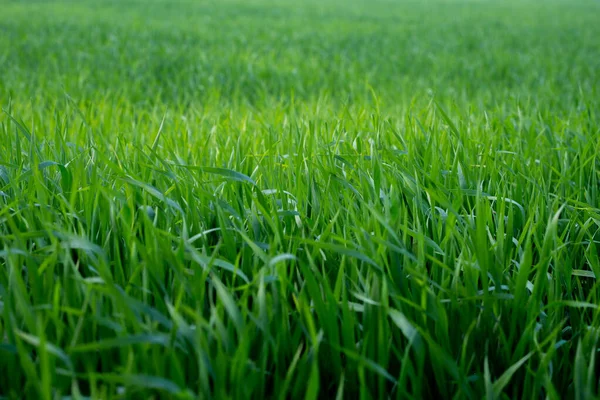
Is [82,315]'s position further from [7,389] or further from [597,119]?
[597,119]

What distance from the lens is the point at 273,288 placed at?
910mm

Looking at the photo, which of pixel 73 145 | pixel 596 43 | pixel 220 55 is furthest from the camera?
pixel 596 43

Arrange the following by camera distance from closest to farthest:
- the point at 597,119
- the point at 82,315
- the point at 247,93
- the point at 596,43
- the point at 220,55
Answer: the point at 82,315 → the point at 597,119 → the point at 247,93 → the point at 220,55 → the point at 596,43

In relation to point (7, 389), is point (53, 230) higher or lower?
higher

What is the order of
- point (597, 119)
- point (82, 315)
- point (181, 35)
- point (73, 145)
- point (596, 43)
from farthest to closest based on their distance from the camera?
point (596, 43) → point (181, 35) → point (597, 119) → point (73, 145) → point (82, 315)

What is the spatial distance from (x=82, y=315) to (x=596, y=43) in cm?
866

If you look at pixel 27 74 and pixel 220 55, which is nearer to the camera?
pixel 27 74

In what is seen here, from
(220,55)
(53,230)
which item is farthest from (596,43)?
(53,230)

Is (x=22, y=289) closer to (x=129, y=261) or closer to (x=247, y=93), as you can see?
(x=129, y=261)

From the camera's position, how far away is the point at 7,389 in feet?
2.65

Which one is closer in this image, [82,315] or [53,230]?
[82,315]

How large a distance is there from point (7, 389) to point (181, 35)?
21.7ft

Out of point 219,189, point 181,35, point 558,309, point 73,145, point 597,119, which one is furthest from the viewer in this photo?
point 181,35

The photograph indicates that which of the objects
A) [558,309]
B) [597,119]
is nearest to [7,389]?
[558,309]
